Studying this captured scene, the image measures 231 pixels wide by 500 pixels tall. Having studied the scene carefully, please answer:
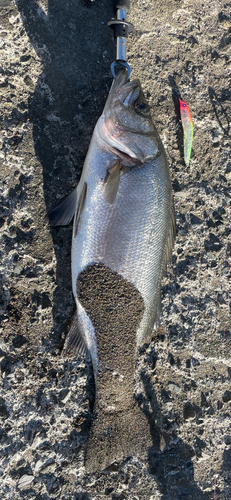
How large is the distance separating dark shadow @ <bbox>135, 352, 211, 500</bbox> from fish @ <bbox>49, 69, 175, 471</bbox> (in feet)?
0.76

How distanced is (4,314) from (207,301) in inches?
63.4

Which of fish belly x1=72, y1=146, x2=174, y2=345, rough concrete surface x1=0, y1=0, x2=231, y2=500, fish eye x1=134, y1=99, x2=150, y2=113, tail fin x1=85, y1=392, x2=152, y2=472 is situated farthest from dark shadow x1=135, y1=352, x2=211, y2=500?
fish eye x1=134, y1=99, x2=150, y2=113

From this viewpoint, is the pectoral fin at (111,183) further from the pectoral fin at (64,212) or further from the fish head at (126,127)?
the pectoral fin at (64,212)

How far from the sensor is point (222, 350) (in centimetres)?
252

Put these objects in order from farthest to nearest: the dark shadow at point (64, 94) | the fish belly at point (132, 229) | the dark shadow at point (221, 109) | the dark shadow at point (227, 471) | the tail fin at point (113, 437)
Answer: the dark shadow at point (221, 109)
the dark shadow at point (227, 471)
the dark shadow at point (64, 94)
the tail fin at point (113, 437)
the fish belly at point (132, 229)

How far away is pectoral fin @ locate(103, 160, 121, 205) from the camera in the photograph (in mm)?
1961

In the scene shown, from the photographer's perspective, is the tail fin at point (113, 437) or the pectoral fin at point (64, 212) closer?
the tail fin at point (113, 437)

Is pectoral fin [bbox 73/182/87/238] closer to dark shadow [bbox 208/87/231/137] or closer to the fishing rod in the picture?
the fishing rod

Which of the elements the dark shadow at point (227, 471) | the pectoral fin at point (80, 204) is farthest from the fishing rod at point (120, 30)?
the dark shadow at point (227, 471)

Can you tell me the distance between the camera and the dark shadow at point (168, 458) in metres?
2.35

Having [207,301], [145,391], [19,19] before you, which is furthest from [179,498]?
[19,19]

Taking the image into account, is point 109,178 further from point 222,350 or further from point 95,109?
point 222,350

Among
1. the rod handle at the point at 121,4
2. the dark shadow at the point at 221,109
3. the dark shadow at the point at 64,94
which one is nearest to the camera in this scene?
the rod handle at the point at 121,4

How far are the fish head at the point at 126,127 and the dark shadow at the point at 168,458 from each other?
155cm
